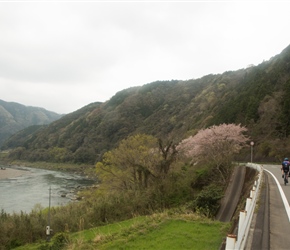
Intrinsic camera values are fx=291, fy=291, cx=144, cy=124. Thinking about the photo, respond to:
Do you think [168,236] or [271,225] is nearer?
[271,225]

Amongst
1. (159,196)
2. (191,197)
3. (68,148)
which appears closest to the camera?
(159,196)

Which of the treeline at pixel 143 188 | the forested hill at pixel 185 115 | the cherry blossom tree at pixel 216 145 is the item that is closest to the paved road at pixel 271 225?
the treeline at pixel 143 188

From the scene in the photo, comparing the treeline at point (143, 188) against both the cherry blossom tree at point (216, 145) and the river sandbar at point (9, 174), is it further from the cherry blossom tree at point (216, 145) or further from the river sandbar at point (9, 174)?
the river sandbar at point (9, 174)

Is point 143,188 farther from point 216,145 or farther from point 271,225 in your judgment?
point 271,225

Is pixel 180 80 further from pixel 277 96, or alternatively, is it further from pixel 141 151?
pixel 141 151

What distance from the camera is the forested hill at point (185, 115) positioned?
4569 centimetres

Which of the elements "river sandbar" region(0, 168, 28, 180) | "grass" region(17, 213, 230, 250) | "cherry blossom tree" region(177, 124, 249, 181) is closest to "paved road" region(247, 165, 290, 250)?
"grass" region(17, 213, 230, 250)

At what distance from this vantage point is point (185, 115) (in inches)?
4360

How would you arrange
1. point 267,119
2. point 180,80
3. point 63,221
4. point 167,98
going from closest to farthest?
1. point 63,221
2. point 267,119
3. point 167,98
4. point 180,80

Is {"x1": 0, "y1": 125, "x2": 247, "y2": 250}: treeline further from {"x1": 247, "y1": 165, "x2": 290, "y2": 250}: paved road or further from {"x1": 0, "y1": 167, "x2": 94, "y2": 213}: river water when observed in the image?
{"x1": 0, "y1": 167, "x2": 94, "y2": 213}: river water

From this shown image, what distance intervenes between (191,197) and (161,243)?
16.4m

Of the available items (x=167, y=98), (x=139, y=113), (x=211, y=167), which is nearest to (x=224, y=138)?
(x=211, y=167)

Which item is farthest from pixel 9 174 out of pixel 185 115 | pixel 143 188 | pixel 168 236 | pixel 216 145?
pixel 168 236

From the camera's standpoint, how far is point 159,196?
23.8 meters
